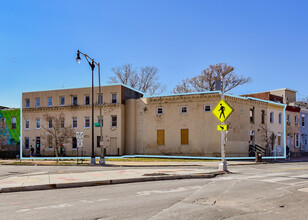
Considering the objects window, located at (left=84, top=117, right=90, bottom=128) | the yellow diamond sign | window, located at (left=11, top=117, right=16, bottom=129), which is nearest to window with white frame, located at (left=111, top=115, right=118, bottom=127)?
→ window, located at (left=84, top=117, right=90, bottom=128)

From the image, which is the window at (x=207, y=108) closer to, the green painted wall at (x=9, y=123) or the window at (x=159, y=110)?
the window at (x=159, y=110)

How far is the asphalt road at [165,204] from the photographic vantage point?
7.40m

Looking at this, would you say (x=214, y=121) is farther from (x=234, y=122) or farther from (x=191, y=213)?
(x=191, y=213)

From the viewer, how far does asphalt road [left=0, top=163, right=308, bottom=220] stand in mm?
7398

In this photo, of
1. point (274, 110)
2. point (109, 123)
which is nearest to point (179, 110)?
point (109, 123)

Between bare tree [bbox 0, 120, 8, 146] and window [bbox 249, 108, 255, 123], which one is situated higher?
window [bbox 249, 108, 255, 123]

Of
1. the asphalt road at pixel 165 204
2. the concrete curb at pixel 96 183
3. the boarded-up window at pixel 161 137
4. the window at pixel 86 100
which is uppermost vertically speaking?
the window at pixel 86 100

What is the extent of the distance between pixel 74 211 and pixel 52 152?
39.7m

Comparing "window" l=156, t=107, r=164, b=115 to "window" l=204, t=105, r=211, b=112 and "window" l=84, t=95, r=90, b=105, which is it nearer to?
"window" l=204, t=105, r=211, b=112

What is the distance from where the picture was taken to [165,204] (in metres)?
8.66

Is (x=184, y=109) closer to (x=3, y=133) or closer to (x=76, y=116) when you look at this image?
(x=76, y=116)

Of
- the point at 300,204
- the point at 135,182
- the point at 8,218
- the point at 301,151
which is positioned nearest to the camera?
the point at 8,218

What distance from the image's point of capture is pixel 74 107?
4503cm

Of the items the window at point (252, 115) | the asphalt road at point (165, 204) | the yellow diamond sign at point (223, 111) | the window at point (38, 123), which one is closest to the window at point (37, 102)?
the window at point (38, 123)
